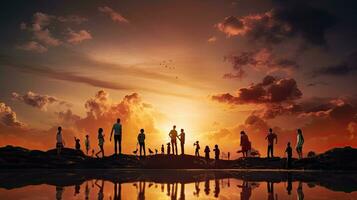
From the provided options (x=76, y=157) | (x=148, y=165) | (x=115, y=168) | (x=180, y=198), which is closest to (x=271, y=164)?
(x=148, y=165)

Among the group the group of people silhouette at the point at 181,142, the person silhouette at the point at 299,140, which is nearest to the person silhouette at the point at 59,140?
the group of people silhouette at the point at 181,142

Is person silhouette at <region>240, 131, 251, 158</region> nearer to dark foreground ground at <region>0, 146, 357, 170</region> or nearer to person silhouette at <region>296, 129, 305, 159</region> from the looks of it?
dark foreground ground at <region>0, 146, 357, 170</region>

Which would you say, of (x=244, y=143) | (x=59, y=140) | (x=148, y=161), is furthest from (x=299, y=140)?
(x=59, y=140)

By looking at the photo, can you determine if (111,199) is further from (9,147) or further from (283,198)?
(9,147)

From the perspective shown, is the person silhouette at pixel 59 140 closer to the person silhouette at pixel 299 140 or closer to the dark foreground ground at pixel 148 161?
the dark foreground ground at pixel 148 161

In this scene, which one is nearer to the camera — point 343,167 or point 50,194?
point 50,194

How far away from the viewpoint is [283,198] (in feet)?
40.2

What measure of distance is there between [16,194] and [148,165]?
69.4 feet

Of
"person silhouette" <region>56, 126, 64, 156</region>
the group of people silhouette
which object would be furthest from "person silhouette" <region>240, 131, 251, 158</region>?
"person silhouette" <region>56, 126, 64, 156</region>

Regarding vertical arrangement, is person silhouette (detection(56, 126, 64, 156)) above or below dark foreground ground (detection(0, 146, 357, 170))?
above

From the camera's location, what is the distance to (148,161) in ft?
116

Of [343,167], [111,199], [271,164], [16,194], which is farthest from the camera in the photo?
[271,164]

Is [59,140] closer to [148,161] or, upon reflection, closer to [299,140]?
[148,161]

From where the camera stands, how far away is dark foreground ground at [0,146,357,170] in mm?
33244
